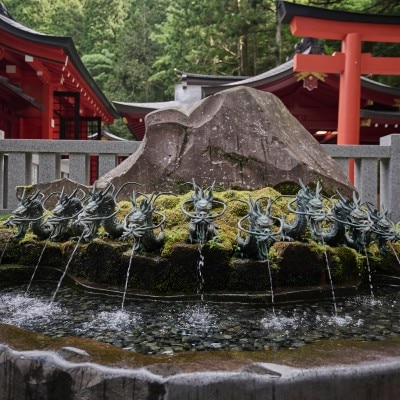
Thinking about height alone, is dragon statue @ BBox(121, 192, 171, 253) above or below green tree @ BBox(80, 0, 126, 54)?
below

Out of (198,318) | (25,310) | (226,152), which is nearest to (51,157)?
(226,152)

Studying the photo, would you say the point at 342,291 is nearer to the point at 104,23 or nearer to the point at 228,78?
the point at 228,78

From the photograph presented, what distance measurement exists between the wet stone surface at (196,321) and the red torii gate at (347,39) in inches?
287

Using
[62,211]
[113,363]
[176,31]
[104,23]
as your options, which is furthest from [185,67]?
[113,363]

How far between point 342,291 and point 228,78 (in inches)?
558

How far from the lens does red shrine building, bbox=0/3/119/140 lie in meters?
10.4

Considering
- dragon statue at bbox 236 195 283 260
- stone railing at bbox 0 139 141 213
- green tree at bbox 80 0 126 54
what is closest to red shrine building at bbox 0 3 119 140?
stone railing at bbox 0 139 141 213

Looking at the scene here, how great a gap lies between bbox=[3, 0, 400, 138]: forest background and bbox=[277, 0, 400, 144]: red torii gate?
672cm

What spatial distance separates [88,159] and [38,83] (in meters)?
7.06

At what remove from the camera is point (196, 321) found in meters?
3.50

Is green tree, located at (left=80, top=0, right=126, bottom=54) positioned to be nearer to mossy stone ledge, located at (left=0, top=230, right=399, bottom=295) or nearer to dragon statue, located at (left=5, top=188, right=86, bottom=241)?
dragon statue, located at (left=5, top=188, right=86, bottom=241)

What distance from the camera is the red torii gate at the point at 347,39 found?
991cm

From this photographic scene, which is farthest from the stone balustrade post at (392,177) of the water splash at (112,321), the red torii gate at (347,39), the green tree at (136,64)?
the green tree at (136,64)

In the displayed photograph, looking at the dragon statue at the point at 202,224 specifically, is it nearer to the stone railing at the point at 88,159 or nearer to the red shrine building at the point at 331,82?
the stone railing at the point at 88,159
